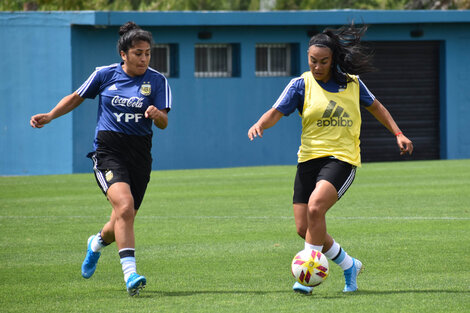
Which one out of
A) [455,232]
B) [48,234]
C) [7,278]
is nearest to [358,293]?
[7,278]

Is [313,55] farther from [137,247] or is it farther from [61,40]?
[61,40]

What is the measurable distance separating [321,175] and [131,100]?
1.76 m

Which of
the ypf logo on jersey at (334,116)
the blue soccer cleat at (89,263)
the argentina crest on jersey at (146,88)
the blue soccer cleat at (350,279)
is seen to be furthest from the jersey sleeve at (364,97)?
the blue soccer cleat at (89,263)

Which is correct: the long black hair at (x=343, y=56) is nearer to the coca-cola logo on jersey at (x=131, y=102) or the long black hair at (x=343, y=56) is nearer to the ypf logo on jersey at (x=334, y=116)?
the ypf logo on jersey at (x=334, y=116)

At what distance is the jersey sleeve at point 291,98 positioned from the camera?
807cm

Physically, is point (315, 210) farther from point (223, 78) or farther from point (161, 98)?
point (223, 78)

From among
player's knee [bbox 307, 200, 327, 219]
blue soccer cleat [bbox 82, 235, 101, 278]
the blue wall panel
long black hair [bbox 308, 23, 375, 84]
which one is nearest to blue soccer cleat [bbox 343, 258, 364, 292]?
player's knee [bbox 307, 200, 327, 219]

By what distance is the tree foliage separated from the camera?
35938 mm

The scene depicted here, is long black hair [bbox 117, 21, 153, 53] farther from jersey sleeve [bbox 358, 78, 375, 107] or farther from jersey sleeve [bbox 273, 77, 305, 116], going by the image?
jersey sleeve [bbox 358, 78, 375, 107]

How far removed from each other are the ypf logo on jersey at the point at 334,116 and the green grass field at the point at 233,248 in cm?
141

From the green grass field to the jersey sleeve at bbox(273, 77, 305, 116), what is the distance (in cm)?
154

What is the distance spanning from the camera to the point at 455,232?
11602 mm

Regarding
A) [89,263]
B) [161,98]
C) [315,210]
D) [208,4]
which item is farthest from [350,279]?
[208,4]

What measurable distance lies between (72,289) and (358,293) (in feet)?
8.04
